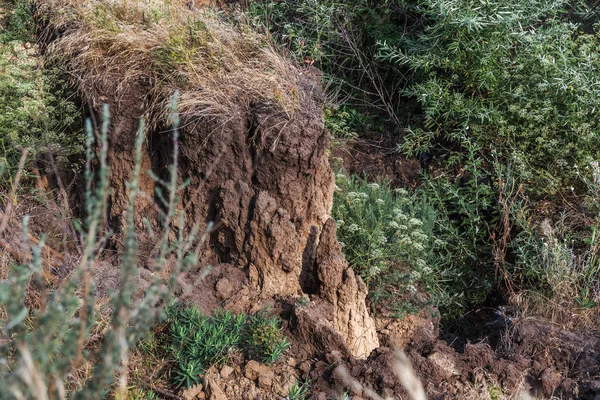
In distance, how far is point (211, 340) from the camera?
4.07 meters

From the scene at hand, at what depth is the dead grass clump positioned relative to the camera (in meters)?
4.84

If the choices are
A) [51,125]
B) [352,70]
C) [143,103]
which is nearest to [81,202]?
[51,125]

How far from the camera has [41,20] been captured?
5.79 metres

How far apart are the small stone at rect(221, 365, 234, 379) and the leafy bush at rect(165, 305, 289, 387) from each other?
3cm

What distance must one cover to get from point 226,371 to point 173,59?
2.07 m

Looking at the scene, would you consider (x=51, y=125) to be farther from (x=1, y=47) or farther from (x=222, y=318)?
(x=222, y=318)

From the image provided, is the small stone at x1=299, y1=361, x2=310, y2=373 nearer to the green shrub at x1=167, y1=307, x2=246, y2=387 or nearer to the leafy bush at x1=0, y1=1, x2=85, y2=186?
the green shrub at x1=167, y1=307, x2=246, y2=387

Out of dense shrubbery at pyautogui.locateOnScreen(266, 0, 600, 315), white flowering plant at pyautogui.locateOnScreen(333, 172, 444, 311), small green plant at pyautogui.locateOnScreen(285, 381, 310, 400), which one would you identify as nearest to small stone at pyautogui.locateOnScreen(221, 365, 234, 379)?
small green plant at pyautogui.locateOnScreen(285, 381, 310, 400)

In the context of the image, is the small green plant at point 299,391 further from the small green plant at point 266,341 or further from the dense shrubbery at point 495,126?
the dense shrubbery at point 495,126

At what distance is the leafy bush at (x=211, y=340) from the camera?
13.4 feet

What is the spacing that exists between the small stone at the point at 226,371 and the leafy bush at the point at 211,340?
3 centimetres

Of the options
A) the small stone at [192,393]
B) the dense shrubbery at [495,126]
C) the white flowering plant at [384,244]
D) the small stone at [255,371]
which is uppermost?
the dense shrubbery at [495,126]

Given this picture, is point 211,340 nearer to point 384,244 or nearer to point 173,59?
point 384,244

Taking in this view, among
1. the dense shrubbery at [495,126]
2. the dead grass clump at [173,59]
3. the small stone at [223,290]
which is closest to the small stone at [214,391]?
the small stone at [223,290]
